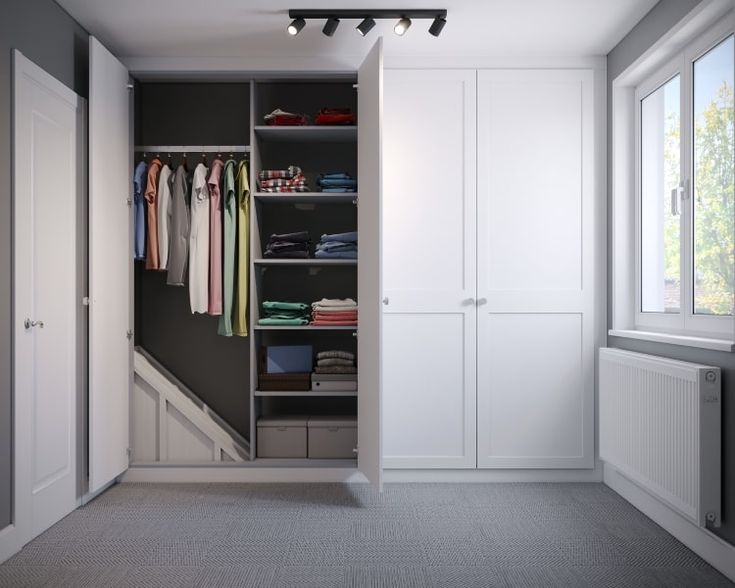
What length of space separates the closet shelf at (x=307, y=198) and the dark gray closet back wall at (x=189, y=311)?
0.60m

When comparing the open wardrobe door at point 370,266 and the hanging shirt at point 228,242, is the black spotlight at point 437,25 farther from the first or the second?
the hanging shirt at point 228,242

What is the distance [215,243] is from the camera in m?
3.58

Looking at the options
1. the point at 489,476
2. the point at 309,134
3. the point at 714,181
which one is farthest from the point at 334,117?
the point at 489,476

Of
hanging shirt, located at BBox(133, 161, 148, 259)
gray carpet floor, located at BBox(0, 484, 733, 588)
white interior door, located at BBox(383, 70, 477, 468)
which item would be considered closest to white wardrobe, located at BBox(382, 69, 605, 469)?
white interior door, located at BBox(383, 70, 477, 468)

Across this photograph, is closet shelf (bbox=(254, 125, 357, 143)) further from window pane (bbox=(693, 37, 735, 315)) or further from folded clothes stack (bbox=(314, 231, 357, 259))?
window pane (bbox=(693, 37, 735, 315))

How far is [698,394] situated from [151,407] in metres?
2.84

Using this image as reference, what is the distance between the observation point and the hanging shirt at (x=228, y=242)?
3574mm

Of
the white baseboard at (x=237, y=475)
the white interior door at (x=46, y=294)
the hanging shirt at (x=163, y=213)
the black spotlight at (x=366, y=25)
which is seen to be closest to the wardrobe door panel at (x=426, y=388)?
the white baseboard at (x=237, y=475)

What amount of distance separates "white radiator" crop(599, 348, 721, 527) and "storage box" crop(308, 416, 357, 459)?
138 cm

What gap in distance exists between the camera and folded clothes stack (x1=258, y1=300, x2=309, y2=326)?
3600 mm

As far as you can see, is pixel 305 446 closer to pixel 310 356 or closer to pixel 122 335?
pixel 310 356

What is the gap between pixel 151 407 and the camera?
12.0 feet

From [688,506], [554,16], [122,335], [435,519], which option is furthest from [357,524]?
[554,16]

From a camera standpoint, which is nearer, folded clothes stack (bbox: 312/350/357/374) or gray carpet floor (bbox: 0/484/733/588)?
gray carpet floor (bbox: 0/484/733/588)
